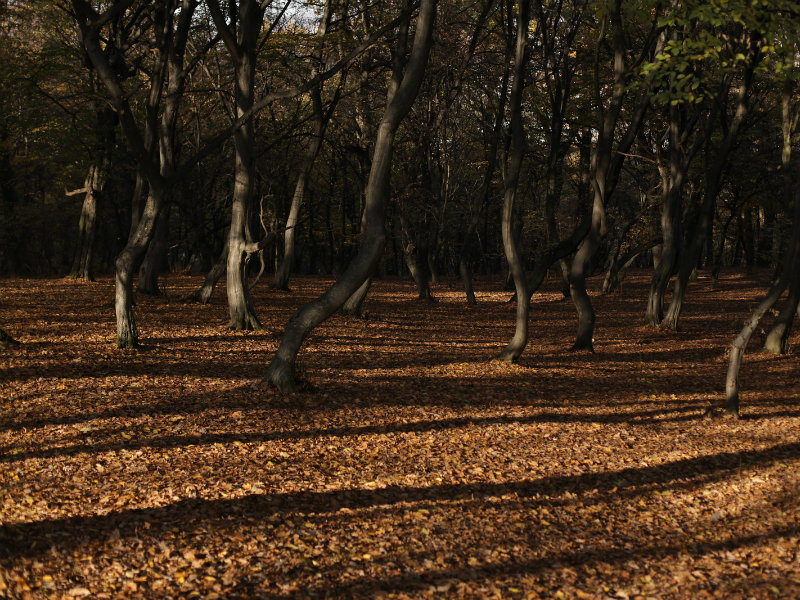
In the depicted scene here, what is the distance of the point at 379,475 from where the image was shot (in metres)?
6.87

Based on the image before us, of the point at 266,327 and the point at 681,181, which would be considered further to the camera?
the point at 681,181

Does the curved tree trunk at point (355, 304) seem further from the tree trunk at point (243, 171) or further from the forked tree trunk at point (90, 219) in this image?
the forked tree trunk at point (90, 219)

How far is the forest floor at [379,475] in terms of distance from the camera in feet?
16.3

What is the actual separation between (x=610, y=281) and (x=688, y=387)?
54.2 feet

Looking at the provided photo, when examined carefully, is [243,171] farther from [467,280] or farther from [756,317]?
[467,280]

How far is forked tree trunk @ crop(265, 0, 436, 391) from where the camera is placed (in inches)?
Answer: 348

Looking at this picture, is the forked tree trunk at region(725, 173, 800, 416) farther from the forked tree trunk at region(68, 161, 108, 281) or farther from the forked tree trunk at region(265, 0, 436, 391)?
the forked tree trunk at region(68, 161, 108, 281)

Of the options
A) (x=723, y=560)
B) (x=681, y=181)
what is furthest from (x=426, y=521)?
(x=681, y=181)

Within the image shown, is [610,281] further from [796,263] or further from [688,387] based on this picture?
[688,387]

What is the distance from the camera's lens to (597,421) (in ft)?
31.0

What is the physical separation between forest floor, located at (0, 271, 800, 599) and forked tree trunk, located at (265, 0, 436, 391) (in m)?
0.70

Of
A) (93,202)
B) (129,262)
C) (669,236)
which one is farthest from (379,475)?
(93,202)

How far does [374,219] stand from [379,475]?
3641mm

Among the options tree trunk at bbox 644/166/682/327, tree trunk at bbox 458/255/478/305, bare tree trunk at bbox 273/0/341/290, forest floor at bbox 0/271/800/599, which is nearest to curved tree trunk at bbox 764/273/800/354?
forest floor at bbox 0/271/800/599
